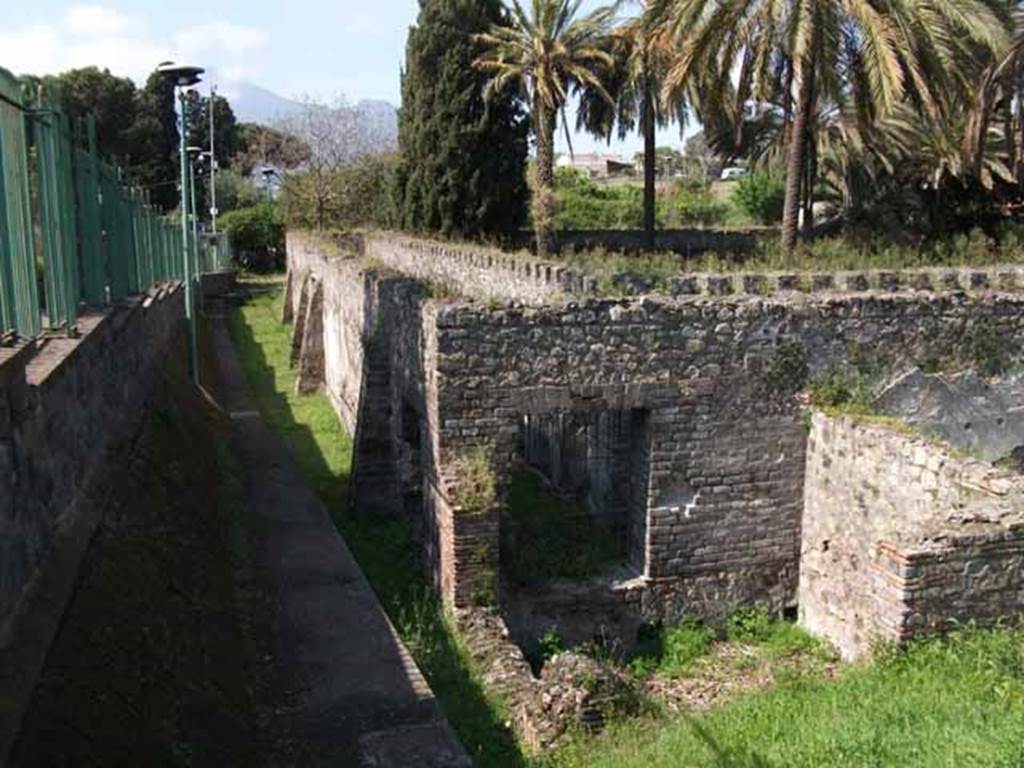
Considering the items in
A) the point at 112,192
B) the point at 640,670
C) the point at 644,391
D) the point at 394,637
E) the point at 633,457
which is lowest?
the point at 640,670

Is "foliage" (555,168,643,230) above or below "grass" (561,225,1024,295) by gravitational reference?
above

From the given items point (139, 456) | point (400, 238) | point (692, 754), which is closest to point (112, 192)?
point (139, 456)

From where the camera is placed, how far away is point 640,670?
891 cm

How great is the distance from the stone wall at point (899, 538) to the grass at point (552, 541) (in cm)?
188

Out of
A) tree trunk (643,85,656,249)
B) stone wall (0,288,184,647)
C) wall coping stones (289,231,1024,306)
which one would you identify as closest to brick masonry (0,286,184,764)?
stone wall (0,288,184,647)

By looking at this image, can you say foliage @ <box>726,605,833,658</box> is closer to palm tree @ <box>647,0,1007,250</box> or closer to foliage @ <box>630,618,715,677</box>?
foliage @ <box>630,618,715,677</box>

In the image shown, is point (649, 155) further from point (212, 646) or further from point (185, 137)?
point (212, 646)

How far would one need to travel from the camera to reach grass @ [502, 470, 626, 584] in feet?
30.0

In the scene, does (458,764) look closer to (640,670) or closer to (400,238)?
(640,670)

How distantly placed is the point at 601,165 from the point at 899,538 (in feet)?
210

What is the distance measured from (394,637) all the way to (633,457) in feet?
9.58

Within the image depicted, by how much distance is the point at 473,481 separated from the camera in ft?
28.4

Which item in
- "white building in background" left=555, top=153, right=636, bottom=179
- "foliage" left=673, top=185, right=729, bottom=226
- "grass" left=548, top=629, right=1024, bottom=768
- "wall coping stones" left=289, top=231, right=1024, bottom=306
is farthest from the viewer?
"white building in background" left=555, top=153, right=636, bottom=179

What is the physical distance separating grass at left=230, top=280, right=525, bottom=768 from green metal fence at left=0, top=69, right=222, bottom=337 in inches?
138
